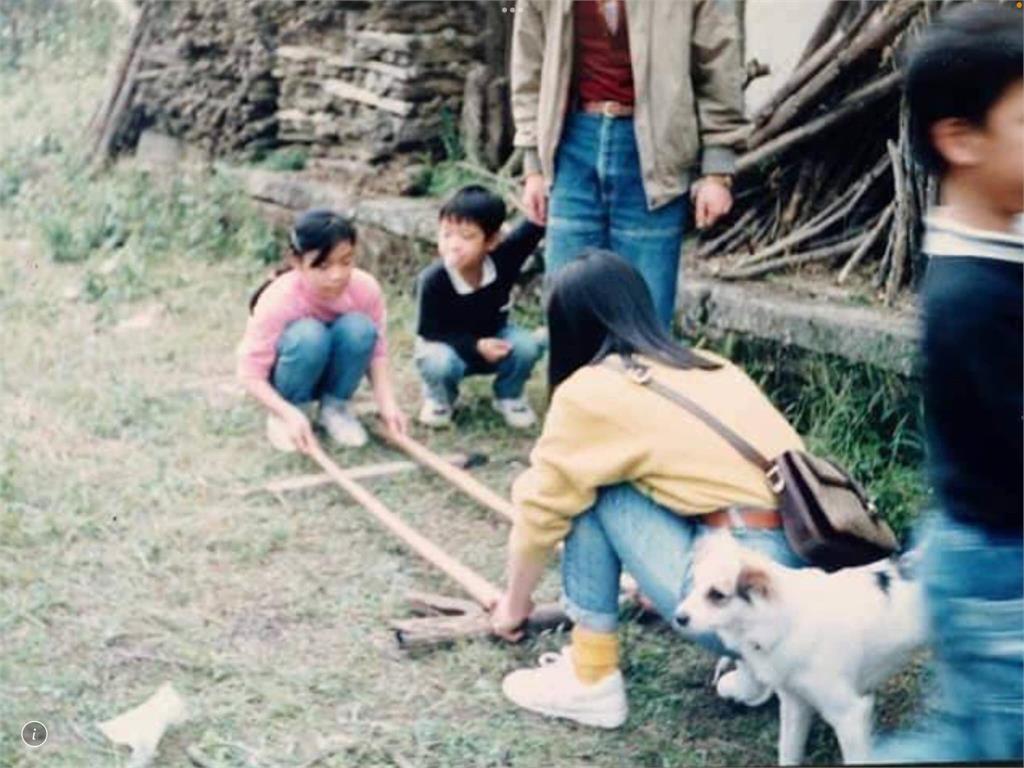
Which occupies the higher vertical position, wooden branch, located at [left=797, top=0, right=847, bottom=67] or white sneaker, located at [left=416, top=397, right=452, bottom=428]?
wooden branch, located at [left=797, top=0, right=847, bottom=67]

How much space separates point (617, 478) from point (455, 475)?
74cm

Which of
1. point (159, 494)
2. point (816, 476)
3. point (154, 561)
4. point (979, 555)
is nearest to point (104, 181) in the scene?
point (159, 494)

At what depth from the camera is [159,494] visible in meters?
2.44

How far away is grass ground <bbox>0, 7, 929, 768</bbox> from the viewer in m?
1.85

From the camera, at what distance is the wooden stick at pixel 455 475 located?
2379 millimetres

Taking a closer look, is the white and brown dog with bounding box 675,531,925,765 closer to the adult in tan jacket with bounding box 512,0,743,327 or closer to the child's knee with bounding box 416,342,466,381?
the adult in tan jacket with bounding box 512,0,743,327

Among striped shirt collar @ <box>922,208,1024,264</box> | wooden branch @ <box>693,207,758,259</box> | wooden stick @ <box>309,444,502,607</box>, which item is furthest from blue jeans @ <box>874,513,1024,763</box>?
wooden branch @ <box>693,207,758,259</box>

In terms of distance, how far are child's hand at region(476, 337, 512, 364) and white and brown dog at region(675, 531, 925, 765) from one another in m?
1.17

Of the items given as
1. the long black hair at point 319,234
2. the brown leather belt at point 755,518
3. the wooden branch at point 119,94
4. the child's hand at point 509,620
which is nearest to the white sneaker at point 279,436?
the long black hair at point 319,234

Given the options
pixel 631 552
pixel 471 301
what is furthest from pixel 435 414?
pixel 631 552

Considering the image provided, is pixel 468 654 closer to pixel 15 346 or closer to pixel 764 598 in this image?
pixel 764 598

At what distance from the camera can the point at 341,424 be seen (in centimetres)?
277

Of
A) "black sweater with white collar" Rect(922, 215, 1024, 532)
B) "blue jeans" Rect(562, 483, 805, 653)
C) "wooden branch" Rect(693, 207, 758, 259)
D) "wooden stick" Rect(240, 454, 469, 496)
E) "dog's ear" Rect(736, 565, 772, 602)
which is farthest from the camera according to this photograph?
"wooden branch" Rect(693, 207, 758, 259)

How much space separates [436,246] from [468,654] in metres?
1.47
